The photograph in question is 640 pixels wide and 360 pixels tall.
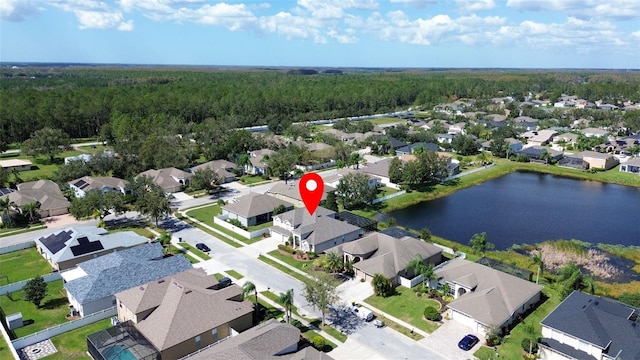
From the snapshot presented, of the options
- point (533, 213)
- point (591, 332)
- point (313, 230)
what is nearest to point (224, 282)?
point (313, 230)

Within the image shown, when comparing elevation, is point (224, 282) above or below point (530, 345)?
below

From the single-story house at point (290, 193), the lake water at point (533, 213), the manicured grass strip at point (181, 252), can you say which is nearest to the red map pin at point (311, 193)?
the single-story house at point (290, 193)

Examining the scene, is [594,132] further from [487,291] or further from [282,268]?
[282,268]

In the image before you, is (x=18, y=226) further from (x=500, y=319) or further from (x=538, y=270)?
(x=538, y=270)

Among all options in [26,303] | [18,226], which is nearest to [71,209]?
[18,226]

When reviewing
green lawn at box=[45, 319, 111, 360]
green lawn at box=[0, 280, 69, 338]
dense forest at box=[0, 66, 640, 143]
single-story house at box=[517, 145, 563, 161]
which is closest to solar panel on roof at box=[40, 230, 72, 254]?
green lawn at box=[0, 280, 69, 338]

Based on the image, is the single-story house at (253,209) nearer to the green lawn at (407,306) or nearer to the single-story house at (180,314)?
the single-story house at (180,314)

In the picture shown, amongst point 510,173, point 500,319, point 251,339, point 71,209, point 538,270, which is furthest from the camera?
point 510,173
